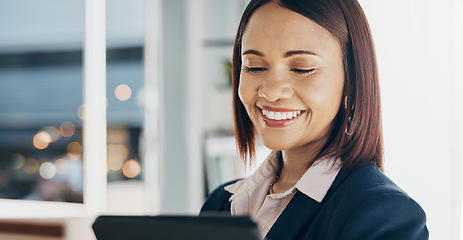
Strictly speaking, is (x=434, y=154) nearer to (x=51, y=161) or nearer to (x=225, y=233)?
(x=225, y=233)

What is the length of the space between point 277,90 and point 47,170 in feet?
16.4

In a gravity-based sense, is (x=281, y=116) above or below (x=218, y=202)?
above

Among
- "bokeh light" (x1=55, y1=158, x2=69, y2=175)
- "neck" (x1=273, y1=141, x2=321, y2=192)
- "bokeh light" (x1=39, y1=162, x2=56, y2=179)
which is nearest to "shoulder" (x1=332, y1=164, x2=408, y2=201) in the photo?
"neck" (x1=273, y1=141, x2=321, y2=192)

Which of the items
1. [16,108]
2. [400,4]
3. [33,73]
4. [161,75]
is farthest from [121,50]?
[400,4]

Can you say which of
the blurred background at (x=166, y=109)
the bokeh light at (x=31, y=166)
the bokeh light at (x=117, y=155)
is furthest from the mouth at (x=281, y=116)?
the bokeh light at (x=31, y=166)

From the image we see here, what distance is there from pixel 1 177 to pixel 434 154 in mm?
5478

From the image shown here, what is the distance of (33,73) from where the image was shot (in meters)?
6.47

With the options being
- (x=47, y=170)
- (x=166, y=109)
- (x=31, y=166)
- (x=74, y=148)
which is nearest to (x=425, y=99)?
(x=166, y=109)

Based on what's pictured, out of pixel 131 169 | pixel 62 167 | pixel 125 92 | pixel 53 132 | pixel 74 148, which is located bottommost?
pixel 131 169

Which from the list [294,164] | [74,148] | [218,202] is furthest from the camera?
[74,148]

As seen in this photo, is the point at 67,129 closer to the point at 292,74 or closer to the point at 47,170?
the point at 47,170

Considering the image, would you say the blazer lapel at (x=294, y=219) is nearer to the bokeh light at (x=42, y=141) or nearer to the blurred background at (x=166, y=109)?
the blurred background at (x=166, y=109)

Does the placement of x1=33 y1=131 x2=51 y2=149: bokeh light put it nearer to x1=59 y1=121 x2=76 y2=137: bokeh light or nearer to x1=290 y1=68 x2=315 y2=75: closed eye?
x1=59 y1=121 x2=76 y2=137: bokeh light

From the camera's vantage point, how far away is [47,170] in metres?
5.32
